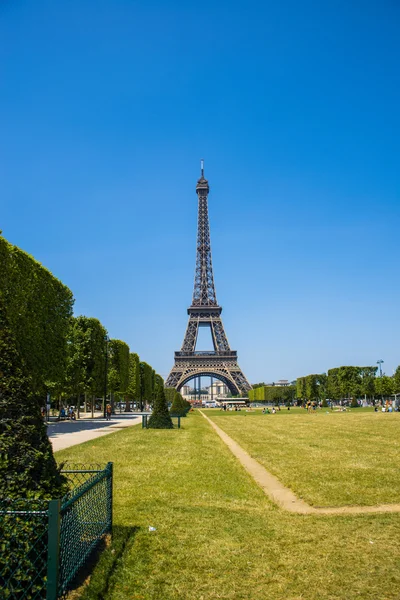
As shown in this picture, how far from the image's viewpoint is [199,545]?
288 inches

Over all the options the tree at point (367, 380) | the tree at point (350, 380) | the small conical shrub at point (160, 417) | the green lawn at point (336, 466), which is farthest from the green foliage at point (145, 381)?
the green lawn at point (336, 466)

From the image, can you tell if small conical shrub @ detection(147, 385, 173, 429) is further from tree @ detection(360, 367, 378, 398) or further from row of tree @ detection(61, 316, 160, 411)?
tree @ detection(360, 367, 378, 398)

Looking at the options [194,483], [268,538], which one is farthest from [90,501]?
[194,483]

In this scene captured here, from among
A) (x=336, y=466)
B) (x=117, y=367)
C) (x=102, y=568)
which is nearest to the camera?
(x=102, y=568)

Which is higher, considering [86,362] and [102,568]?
[86,362]

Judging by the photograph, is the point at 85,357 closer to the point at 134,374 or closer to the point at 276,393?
the point at 134,374

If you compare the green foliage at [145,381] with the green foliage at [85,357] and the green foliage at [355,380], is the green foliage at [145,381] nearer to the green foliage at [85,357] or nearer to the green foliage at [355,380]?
the green foliage at [85,357]

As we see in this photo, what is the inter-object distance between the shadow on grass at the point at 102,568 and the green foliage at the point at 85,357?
39.7 m

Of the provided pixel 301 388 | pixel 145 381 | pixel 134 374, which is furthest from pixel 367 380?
pixel 134 374

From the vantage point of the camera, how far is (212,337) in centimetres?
11188

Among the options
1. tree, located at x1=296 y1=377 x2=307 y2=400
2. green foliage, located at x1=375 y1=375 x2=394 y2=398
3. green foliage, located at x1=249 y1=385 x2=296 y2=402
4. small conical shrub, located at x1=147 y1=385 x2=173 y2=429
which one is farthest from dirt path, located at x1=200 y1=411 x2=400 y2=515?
green foliage, located at x1=249 y1=385 x2=296 y2=402

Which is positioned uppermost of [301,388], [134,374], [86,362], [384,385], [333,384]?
[86,362]

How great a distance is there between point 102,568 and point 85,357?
43.0 metres

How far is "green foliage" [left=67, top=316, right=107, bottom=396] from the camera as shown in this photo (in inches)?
1861
